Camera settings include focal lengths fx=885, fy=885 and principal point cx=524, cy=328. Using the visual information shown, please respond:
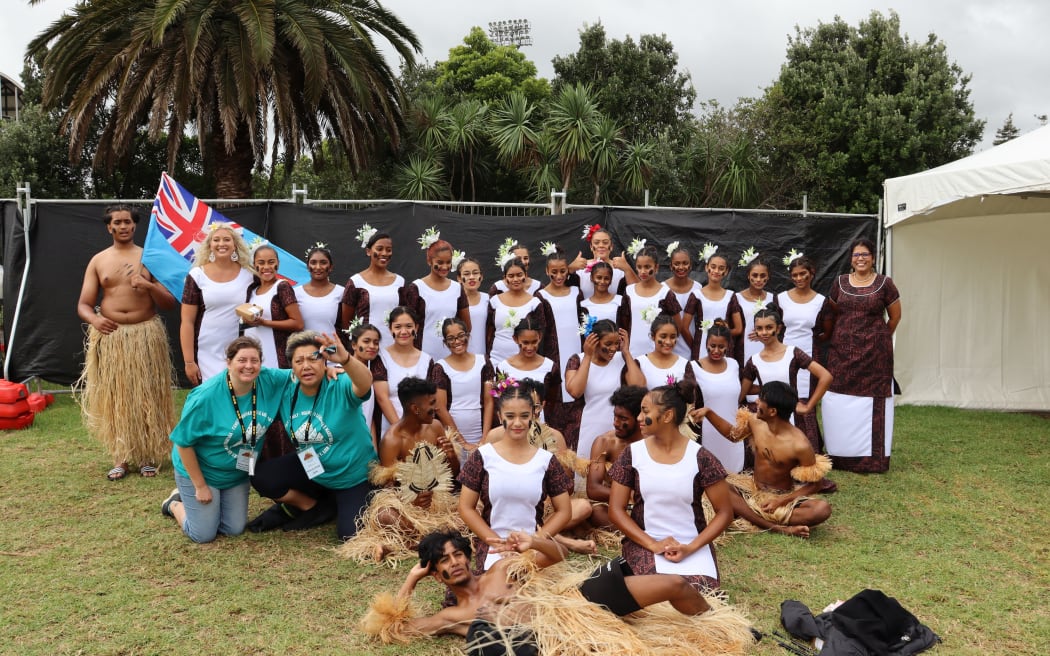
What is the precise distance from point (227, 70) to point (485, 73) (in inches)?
727

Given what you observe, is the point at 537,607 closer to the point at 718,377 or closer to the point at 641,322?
the point at 718,377

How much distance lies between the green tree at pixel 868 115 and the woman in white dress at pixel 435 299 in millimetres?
15819

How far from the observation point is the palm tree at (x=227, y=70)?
1098 centimetres

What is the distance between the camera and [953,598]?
3.74m

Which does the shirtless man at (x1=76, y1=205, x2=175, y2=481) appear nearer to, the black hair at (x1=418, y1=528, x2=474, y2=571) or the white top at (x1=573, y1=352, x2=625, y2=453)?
the white top at (x1=573, y1=352, x2=625, y2=453)

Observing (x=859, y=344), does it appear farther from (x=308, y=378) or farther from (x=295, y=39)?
(x=295, y=39)

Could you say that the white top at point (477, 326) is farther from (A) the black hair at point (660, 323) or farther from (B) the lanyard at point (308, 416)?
(B) the lanyard at point (308, 416)

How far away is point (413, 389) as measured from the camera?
457 cm

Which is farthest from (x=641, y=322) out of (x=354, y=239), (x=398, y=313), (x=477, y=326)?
(x=354, y=239)

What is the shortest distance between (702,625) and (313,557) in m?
1.93

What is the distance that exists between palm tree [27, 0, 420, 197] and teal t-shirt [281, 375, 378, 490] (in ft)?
24.3

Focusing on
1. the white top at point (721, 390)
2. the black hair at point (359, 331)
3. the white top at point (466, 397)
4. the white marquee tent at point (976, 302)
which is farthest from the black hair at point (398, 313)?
the white marquee tent at point (976, 302)

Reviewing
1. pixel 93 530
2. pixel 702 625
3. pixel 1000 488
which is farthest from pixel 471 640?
pixel 1000 488

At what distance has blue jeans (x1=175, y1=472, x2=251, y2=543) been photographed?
4.36 metres
